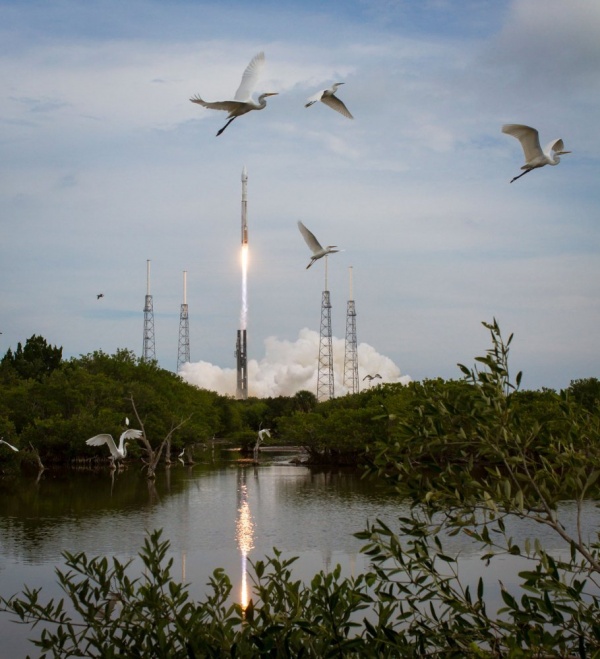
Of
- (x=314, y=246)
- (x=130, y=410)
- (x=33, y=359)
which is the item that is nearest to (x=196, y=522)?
(x=314, y=246)

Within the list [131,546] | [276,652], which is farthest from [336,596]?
[131,546]

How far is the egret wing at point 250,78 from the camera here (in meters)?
13.9

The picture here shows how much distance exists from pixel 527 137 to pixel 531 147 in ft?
0.78

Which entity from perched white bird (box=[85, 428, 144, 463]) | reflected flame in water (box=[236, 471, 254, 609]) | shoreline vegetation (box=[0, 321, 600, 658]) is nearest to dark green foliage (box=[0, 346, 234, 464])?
perched white bird (box=[85, 428, 144, 463])

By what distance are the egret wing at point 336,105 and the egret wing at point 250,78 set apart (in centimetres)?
127

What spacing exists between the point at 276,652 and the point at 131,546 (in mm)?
17415

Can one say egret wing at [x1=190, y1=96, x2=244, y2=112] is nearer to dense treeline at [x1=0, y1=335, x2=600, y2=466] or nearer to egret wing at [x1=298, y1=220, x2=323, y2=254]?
egret wing at [x1=298, y1=220, x2=323, y2=254]

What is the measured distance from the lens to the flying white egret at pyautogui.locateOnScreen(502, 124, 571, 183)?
13.5 m

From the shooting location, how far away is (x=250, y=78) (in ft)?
46.2

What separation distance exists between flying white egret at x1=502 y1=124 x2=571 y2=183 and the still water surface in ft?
22.8

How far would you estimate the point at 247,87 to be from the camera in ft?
45.6

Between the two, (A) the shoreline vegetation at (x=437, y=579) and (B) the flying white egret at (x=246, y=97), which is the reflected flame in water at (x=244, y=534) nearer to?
(B) the flying white egret at (x=246, y=97)

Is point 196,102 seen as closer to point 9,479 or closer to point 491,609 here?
point 491,609

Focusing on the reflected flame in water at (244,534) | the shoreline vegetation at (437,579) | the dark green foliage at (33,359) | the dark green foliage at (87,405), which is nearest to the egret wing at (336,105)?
the reflected flame in water at (244,534)
